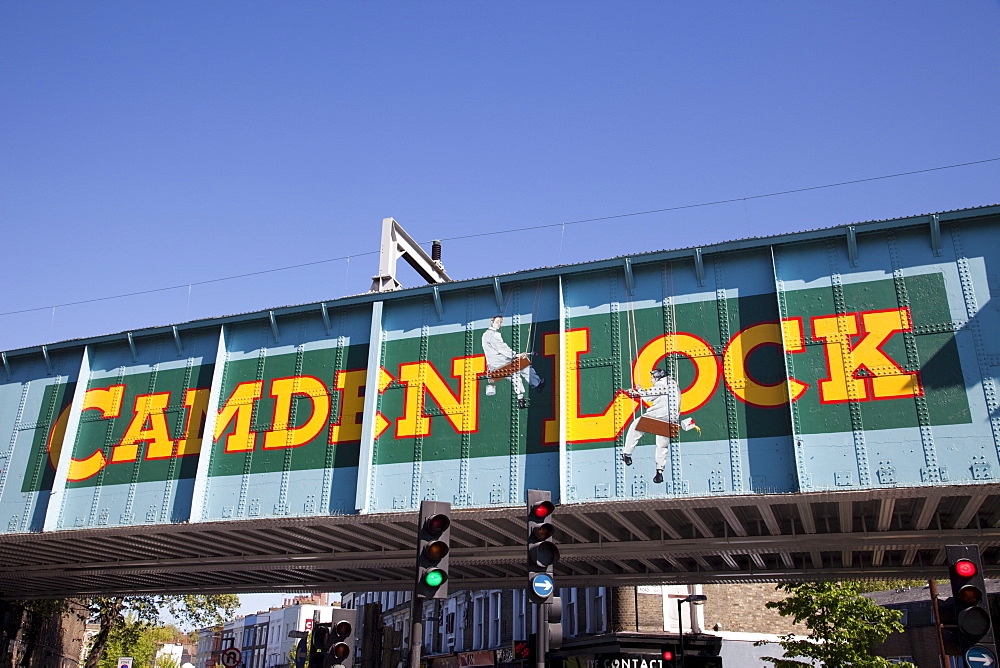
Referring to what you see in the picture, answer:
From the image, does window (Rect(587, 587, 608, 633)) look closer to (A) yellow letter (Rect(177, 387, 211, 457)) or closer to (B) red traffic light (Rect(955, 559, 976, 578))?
(A) yellow letter (Rect(177, 387, 211, 457))

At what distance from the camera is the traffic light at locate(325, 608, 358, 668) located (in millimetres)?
12406

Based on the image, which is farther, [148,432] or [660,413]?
[148,432]

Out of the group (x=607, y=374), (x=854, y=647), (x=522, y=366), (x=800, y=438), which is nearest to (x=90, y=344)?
(x=522, y=366)

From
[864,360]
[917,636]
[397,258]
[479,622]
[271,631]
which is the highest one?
[271,631]

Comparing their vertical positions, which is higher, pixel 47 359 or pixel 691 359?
pixel 47 359

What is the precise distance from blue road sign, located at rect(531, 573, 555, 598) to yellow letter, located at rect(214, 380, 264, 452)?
14367mm

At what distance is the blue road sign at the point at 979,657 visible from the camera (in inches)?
369

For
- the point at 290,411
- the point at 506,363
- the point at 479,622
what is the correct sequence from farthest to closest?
the point at 479,622 < the point at 290,411 < the point at 506,363

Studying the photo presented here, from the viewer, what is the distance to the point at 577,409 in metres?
20.3

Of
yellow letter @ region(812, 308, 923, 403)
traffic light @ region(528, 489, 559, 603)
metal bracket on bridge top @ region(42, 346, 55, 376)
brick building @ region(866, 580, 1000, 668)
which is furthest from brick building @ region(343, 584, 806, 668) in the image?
metal bracket on bridge top @ region(42, 346, 55, 376)

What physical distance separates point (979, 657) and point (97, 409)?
2395 centimetres

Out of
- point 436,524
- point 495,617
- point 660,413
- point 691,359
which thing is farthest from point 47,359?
point 495,617

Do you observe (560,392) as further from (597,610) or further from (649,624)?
(597,610)

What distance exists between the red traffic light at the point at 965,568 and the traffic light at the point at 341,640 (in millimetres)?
8120
